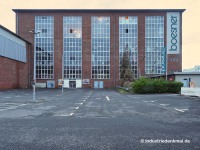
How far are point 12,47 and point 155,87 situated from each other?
37.4 m

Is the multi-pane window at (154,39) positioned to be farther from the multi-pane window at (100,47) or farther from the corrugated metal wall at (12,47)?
the corrugated metal wall at (12,47)

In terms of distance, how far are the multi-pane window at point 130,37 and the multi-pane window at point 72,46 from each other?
13.9 metres

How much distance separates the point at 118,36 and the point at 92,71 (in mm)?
14795

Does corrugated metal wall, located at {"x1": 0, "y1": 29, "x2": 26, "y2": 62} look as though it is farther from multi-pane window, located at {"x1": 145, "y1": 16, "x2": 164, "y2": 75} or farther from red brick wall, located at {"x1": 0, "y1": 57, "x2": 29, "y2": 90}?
multi-pane window, located at {"x1": 145, "y1": 16, "x2": 164, "y2": 75}

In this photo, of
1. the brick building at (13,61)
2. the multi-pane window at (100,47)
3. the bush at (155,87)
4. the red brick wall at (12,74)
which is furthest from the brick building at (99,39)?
the bush at (155,87)

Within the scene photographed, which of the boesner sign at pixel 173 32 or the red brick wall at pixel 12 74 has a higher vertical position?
the boesner sign at pixel 173 32

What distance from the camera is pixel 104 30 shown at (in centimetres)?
6400

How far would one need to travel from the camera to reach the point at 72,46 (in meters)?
63.8

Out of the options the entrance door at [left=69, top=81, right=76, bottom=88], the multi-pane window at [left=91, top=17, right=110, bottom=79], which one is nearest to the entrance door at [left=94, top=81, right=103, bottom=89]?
the multi-pane window at [left=91, top=17, right=110, bottom=79]

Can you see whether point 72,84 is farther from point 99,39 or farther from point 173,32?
point 173,32

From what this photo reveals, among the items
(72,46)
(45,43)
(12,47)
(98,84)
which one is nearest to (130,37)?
(98,84)

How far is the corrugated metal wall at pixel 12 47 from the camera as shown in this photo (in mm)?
44000

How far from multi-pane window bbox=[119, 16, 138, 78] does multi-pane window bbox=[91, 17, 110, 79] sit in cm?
442

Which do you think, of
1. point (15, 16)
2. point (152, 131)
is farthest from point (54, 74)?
point (152, 131)
